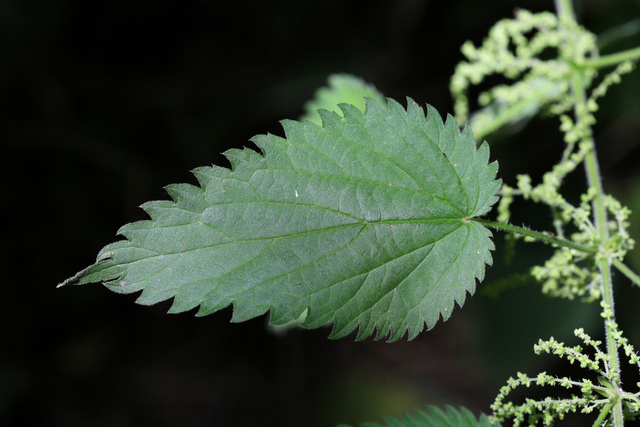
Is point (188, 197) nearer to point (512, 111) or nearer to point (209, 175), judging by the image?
point (209, 175)

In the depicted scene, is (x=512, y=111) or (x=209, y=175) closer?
(x=209, y=175)

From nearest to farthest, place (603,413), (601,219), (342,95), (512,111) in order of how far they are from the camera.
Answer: (603,413) → (601,219) → (512,111) → (342,95)

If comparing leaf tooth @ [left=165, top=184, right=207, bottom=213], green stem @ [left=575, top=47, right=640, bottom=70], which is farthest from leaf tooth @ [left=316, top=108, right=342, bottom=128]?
green stem @ [left=575, top=47, right=640, bottom=70]

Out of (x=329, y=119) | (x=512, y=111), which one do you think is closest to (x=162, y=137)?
(x=512, y=111)

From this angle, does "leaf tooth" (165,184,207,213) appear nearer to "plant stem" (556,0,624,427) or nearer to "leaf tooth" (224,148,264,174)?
"leaf tooth" (224,148,264,174)

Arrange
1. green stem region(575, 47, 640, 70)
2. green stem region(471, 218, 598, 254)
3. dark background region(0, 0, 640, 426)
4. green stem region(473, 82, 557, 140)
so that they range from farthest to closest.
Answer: dark background region(0, 0, 640, 426) → green stem region(473, 82, 557, 140) → green stem region(575, 47, 640, 70) → green stem region(471, 218, 598, 254)

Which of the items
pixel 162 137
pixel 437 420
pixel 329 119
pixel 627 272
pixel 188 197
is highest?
pixel 162 137
